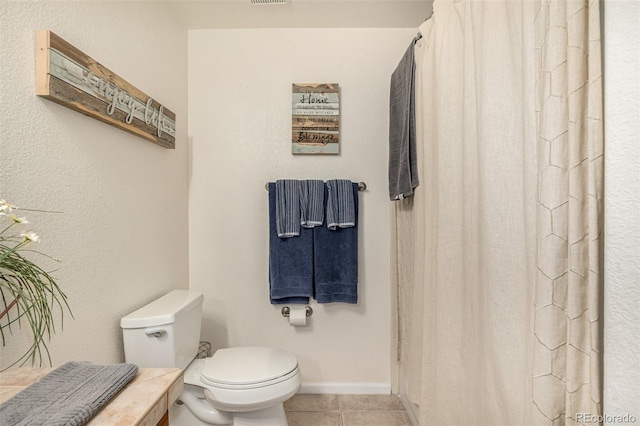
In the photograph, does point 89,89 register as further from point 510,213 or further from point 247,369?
point 510,213

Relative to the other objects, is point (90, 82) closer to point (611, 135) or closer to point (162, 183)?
point (162, 183)

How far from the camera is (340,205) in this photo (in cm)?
173

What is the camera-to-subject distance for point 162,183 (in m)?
1.52

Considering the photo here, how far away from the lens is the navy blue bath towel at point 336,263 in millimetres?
1752

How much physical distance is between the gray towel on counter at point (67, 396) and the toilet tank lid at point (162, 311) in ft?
1.52

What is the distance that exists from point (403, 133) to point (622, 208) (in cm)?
100

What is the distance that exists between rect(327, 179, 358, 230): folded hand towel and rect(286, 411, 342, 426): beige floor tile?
1047 millimetres

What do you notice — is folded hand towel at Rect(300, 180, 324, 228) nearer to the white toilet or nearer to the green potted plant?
the white toilet

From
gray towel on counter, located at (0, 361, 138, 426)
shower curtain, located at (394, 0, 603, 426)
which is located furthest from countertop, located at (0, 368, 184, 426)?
shower curtain, located at (394, 0, 603, 426)

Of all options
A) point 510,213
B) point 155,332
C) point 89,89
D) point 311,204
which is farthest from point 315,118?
point 155,332

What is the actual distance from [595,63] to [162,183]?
5.47ft

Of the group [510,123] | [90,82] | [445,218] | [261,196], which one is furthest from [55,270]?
[510,123]

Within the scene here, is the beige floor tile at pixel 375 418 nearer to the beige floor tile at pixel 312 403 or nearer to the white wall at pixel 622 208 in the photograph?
the beige floor tile at pixel 312 403

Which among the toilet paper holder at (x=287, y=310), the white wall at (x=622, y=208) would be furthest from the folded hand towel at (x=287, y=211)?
the white wall at (x=622, y=208)
